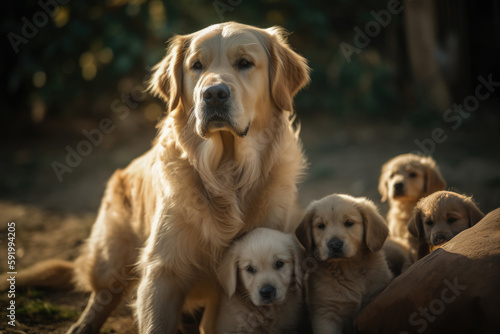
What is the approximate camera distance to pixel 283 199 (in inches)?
148

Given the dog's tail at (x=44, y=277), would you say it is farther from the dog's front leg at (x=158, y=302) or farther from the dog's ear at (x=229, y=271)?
the dog's ear at (x=229, y=271)

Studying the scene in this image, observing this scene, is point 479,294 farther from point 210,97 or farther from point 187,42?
point 187,42

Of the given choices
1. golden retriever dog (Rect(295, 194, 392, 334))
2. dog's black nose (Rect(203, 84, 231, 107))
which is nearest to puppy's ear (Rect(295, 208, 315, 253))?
golden retriever dog (Rect(295, 194, 392, 334))

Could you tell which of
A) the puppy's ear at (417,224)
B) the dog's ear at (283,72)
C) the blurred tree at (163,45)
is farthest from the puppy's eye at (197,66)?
the blurred tree at (163,45)

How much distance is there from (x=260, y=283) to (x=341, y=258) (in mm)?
555

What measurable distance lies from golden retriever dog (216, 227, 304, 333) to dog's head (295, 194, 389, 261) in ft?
0.50

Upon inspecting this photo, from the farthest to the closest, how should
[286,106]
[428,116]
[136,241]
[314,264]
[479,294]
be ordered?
1. [428,116]
2. [136,241]
3. [286,106]
4. [314,264]
5. [479,294]

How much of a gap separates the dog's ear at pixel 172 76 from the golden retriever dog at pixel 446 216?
1.99m

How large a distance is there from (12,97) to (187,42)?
8.22 m

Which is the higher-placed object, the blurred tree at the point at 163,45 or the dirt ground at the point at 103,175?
the blurred tree at the point at 163,45

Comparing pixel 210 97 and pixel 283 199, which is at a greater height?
pixel 210 97

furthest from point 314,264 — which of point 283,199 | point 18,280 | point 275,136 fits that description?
point 18,280

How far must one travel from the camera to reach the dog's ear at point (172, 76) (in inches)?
148

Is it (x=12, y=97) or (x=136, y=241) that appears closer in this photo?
(x=136, y=241)
